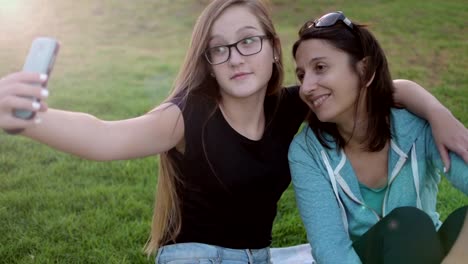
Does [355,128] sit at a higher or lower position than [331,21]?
lower

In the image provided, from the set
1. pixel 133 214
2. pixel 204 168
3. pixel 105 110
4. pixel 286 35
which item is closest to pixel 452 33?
pixel 286 35

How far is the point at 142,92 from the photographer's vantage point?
727 cm

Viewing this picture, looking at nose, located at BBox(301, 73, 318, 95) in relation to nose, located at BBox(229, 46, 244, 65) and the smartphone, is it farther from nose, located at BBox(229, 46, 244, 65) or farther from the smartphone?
the smartphone

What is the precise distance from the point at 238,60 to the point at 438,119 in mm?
886

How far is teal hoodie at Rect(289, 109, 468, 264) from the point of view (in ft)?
7.90

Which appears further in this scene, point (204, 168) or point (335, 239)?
point (204, 168)

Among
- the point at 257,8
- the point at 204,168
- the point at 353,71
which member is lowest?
the point at 204,168

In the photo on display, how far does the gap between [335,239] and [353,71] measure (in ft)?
2.37

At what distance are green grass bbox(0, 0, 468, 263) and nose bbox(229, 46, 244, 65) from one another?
61.3 inches

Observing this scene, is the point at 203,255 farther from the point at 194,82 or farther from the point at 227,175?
the point at 194,82

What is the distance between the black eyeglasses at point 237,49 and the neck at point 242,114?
22 centimetres

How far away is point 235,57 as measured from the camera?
8.07 feet

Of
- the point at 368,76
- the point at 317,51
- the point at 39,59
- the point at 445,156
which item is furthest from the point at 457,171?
the point at 39,59

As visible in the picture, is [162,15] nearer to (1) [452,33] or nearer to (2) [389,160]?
(1) [452,33]
